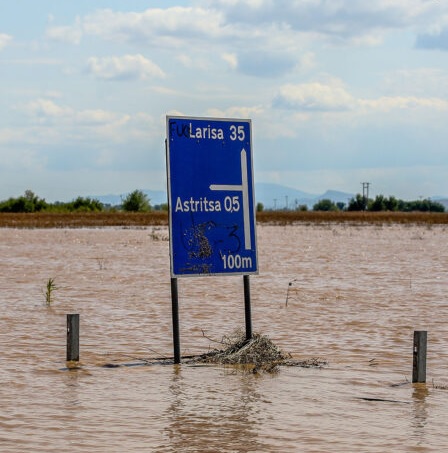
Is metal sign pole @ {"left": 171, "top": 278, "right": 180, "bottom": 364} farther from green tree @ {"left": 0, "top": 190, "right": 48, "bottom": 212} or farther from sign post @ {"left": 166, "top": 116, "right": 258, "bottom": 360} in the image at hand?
green tree @ {"left": 0, "top": 190, "right": 48, "bottom": 212}

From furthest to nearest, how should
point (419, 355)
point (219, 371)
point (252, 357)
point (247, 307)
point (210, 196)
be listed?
point (247, 307) < point (252, 357) < point (210, 196) < point (219, 371) < point (419, 355)

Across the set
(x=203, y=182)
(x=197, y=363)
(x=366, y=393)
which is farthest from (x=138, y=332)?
(x=366, y=393)

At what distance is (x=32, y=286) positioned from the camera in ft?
65.2

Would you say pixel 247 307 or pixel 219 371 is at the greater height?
pixel 247 307

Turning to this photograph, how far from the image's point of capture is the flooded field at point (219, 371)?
23.5 ft

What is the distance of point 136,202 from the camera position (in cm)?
9912

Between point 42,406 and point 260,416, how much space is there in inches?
69.5

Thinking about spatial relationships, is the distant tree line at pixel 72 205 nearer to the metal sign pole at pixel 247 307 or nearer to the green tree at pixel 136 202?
the green tree at pixel 136 202

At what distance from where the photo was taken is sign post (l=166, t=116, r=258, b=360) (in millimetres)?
9898

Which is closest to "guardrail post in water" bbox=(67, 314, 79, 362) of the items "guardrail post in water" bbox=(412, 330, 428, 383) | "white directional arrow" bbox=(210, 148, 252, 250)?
"white directional arrow" bbox=(210, 148, 252, 250)

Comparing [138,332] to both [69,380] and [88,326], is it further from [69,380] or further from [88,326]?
[69,380]

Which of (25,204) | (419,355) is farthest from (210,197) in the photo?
(25,204)

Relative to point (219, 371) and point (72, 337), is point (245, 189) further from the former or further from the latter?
point (72, 337)

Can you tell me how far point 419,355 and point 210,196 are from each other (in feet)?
8.53
